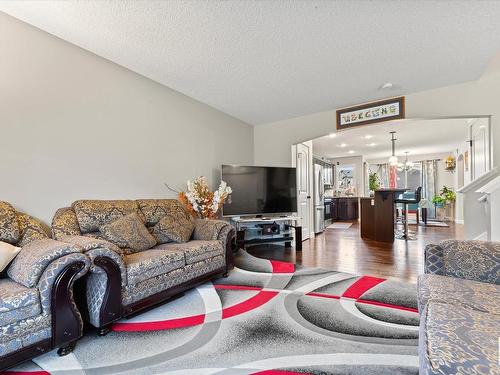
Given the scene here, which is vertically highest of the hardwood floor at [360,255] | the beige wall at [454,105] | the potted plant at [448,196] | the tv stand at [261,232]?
the beige wall at [454,105]

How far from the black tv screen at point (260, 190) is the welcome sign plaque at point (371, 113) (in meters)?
1.24

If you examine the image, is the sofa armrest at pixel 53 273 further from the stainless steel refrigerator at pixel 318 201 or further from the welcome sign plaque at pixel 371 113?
the stainless steel refrigerator at pixel 318 201

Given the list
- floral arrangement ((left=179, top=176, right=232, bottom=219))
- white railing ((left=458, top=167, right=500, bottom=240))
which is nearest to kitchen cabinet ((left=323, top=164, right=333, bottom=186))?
white railing ((left=458, top=167, right=500, bottom=240))

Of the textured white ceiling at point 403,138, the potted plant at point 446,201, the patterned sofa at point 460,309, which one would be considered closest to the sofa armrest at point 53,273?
the patterned sofa at point 460,309

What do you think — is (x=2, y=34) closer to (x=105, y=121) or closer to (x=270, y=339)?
(x=105, y=121)

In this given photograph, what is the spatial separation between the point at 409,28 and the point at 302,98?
1.70 metres

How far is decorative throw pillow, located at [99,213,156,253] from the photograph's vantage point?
2295 mm

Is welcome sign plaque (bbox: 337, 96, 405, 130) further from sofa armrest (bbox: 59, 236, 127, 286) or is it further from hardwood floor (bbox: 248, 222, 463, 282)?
sofa armrest (bbox: 59, 236, 127, 286)

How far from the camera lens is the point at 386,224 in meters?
5.00

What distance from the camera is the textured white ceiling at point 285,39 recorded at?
196 centimetres

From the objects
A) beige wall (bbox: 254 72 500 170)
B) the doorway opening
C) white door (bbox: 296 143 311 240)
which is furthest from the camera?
the doorway opening

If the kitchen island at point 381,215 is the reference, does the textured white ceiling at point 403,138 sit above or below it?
above

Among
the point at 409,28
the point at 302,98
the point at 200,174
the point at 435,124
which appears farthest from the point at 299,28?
the point at 435,124

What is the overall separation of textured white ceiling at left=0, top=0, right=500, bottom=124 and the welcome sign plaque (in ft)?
0.79
